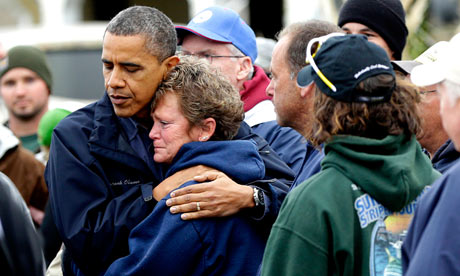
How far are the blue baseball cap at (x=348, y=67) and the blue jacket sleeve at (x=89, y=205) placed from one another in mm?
1003

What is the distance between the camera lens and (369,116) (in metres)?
2.82

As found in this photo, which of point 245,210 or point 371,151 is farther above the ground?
point 371,151

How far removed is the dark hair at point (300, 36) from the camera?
381 centimetres

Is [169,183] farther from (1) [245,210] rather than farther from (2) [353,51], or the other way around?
(2) [353,51]

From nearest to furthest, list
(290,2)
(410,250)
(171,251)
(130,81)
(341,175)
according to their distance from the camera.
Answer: (410,250), (341,175), (171,251), (130,81), (290,2)

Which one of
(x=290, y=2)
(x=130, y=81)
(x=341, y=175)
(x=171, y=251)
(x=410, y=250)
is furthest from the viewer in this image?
(x=290, y=2)

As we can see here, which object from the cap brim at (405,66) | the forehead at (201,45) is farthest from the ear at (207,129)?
the forehead at (201,45)

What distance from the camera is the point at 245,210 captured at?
3.41 m

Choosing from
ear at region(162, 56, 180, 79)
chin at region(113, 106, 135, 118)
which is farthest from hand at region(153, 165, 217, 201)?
ear at region(162, 56, 180, 79)

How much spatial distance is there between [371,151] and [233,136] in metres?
0.99

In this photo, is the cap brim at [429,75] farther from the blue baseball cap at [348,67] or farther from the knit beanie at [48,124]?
the knit beanie at [48,124]

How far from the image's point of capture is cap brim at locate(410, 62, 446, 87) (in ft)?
8.48

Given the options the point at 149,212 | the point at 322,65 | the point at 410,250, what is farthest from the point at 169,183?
the point at 410,250

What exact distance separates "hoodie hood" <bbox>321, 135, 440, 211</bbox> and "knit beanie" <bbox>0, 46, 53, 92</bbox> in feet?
15.6
